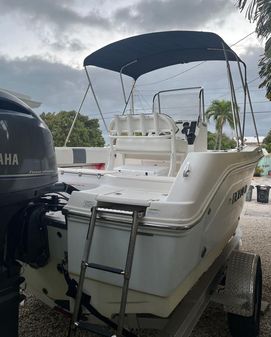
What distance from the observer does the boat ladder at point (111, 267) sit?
63.2 inches

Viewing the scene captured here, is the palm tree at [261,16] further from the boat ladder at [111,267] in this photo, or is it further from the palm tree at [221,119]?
the boat ladder at [111,267]

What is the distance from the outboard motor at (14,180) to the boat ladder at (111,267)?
0.32 metres

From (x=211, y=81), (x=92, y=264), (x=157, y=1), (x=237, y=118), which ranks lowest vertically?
(x=92, y=264)

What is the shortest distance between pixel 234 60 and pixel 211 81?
0.35 m

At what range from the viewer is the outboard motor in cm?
162

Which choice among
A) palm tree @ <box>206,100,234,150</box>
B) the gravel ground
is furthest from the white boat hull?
palm tree @ <box>206,100,234,150</box>

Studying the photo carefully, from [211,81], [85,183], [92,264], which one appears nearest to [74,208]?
[92,264]

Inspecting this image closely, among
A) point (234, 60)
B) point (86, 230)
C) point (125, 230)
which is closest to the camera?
point (125, 230)

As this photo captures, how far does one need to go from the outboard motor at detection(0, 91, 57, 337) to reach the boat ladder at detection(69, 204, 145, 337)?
32cm

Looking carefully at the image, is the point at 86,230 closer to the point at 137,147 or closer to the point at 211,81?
the point at 137,147

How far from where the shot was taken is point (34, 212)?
6.22 ft

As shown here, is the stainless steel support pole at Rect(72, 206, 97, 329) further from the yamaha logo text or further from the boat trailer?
the yamaha logo text

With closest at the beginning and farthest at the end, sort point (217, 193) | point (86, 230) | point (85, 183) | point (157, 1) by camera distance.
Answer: point (86, 230) → point (217, 193) → point (85, 183) → point (157, 1)

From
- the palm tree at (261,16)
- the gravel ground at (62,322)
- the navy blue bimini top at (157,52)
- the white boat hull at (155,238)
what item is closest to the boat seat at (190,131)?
the navy blue bimini top at (157,52)
